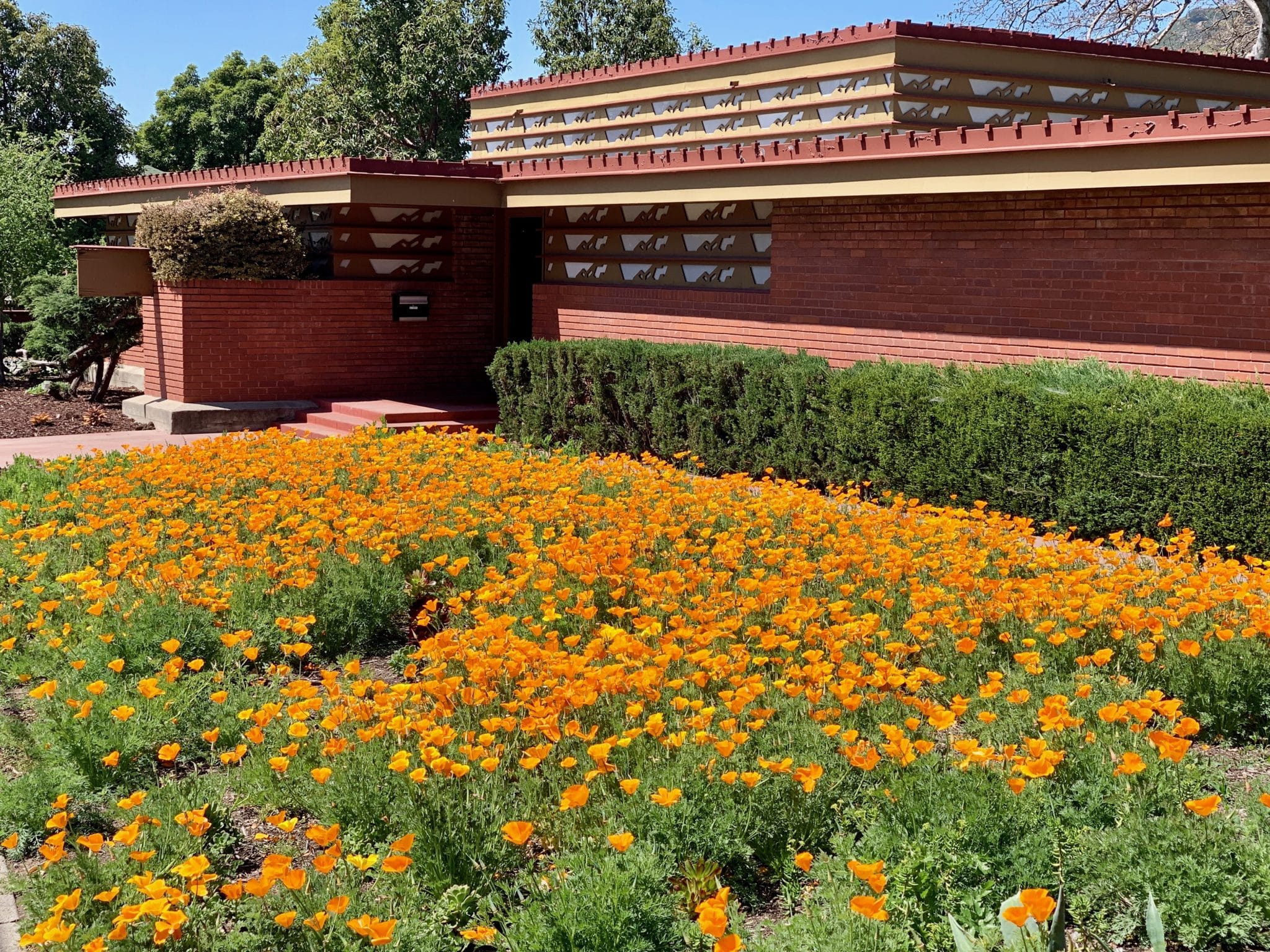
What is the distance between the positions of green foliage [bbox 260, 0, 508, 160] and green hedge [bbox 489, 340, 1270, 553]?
83.1ft

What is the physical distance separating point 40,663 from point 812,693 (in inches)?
151

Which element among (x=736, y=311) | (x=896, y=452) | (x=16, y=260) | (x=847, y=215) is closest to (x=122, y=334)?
(x=16, y=260)

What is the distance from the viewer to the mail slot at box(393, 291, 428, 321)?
18.0 meters

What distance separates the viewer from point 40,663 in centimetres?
644

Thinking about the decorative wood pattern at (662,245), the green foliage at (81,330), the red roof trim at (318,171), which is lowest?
the green foliage at (81,330)

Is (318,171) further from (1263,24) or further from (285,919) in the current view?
(1263,24)

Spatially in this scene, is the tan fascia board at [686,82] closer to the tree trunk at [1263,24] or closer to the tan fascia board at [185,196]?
the tan fascia board at [185,196]

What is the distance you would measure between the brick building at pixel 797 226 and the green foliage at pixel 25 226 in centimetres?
73

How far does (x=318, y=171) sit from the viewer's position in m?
16.1

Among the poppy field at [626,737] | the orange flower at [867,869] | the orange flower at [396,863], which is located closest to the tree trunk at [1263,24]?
the poppy field at [626,737]

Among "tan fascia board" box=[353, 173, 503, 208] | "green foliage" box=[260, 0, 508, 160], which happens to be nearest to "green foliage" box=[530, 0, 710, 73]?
"green foliage" box=[260, 0, 508, 160]

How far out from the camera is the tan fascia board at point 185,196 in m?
16.0

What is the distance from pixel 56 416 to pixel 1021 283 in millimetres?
12392

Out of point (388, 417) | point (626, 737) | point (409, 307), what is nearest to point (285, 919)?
point (626, 737)
